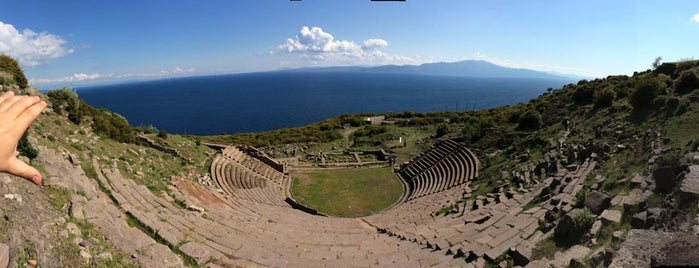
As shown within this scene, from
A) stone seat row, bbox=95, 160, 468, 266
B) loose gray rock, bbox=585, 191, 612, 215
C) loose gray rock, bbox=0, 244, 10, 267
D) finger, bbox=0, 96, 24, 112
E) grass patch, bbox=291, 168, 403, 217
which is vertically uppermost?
finger, bbox=0, 96, 24, 112

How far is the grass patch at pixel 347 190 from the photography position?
24047 millimetres

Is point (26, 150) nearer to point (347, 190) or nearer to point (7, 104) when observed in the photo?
point (7, 104)

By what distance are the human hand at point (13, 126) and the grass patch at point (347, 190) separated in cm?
2042

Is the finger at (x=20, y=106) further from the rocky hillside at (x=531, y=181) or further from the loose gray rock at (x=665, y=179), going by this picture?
the loose gray rock at (x=665, y=179)

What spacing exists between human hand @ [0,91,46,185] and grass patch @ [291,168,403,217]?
67.0 feet

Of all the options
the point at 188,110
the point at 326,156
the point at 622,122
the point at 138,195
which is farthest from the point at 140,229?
the point at 188,110

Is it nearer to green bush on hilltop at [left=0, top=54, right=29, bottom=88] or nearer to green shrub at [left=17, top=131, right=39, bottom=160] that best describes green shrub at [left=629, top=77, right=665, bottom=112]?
green shrub at [left=17, top=131, right=39, bottom=160]

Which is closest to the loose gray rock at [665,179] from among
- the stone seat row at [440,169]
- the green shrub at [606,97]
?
the stone seat row at [440,169]

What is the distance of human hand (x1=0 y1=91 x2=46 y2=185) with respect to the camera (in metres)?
2.96

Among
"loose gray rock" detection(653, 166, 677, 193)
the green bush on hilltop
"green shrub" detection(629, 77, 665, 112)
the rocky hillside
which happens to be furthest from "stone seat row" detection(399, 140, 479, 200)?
the green bush on hilltop

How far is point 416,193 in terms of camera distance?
25.8 metres

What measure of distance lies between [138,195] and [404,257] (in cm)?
1042

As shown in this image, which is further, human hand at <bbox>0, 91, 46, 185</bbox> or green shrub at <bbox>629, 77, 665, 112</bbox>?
green shrub at <bbox>629, 77, 665, 112</bbox>

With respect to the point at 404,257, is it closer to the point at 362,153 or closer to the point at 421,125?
the point at 362,153
